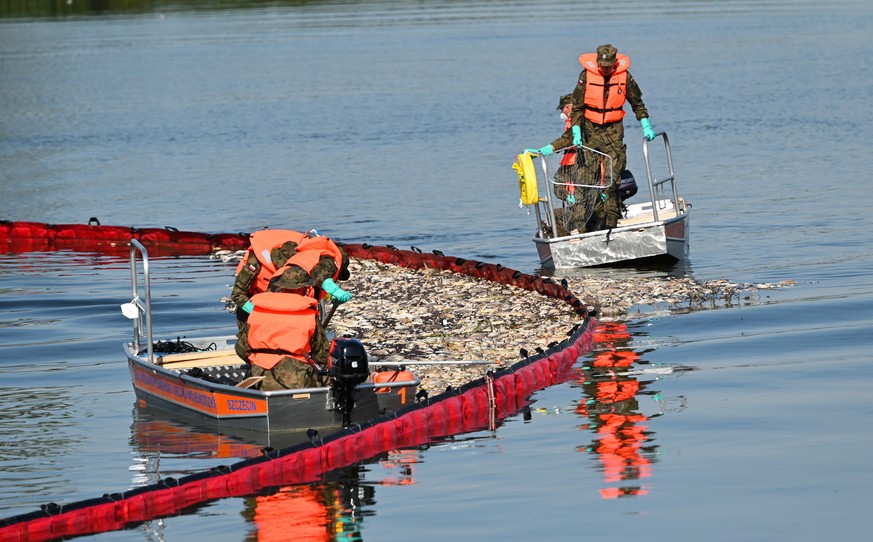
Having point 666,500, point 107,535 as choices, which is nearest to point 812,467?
point 666,500

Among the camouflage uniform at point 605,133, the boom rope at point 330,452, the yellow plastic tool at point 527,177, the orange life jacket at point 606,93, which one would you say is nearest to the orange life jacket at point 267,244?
the boom rope at point 330,452

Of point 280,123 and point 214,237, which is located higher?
point 280,123

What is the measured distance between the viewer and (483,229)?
30.4m

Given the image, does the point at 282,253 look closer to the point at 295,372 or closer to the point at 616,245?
the point at 295,372

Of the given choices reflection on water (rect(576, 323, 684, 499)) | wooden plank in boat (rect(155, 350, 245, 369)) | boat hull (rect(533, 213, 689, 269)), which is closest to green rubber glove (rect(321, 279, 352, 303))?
reflection on water (rect(576, 323, 684, 499))

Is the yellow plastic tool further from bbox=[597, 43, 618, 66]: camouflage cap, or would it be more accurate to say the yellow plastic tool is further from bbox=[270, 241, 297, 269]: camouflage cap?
bbox=[270, 241, 297, 269]: camouflage cap

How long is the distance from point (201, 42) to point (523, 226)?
2691 inches

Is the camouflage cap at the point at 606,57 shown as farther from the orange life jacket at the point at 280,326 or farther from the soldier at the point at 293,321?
the orange life jacket at the point at 280,326

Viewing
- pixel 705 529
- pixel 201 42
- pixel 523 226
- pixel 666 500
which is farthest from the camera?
pixel 201 42

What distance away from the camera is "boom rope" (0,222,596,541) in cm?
1190

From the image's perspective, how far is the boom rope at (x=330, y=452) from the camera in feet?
39.0

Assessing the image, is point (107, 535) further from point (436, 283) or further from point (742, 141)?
point (742, 141)

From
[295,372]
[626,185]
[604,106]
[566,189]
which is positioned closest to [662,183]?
[626,185]

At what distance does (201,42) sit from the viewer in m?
95.1
